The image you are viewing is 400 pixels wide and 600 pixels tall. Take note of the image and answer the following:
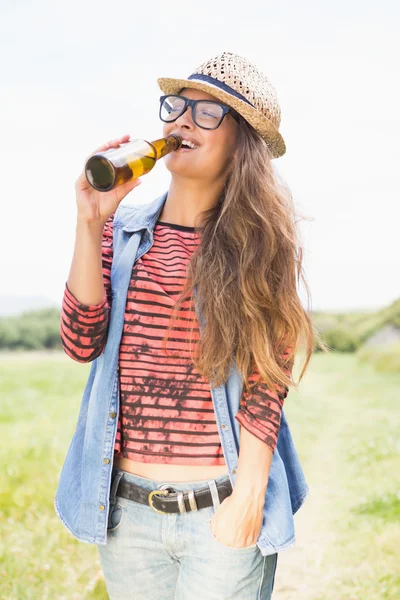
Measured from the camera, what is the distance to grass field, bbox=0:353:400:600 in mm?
4457

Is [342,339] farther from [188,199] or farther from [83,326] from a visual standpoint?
[83,326]

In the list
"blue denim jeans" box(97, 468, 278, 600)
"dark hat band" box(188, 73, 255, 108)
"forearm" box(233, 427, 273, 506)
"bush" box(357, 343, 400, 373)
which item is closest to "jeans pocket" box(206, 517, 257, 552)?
"blue denim jeans" box(97, 468, 278, 600)

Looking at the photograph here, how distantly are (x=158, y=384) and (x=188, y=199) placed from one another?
25.9 inches

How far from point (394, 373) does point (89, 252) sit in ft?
42.6

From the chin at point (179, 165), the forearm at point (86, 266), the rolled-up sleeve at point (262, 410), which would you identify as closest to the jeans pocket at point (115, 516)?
the rolled-up sleeve at point (262, 410)

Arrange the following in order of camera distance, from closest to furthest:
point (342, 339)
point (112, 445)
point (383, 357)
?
point (112, 445)
point (383, 357)
point (342, 339)

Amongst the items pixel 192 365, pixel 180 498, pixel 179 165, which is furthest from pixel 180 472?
pixel 179 165

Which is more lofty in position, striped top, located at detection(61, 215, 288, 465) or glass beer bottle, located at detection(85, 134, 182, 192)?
glass beer bottle, located at detection(85, 134, 182, 192)

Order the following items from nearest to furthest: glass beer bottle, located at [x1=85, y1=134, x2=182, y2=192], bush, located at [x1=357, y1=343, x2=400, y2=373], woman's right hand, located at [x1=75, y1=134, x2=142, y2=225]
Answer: glass beer bottle, located at [x1=85, y1=134, x2=182, y2=192] → woman's right hand, located at [x1=75, y1=134, x2=142, y2=225] → bush, located at [x1=357, y1=343, x2=400, y2=373]

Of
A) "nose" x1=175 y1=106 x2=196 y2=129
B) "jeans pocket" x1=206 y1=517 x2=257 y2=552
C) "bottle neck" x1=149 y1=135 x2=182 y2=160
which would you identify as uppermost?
"nose" x1=175 y1=106 x2=196 y2=129

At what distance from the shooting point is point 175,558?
2.15 meters

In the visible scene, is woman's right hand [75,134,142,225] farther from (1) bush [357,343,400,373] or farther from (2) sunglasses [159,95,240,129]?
(1) bush [357,343,400,373]

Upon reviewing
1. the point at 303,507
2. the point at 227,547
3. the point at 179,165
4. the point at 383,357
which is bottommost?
the point at 383,357

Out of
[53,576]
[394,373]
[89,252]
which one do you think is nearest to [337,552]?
[53,576]
